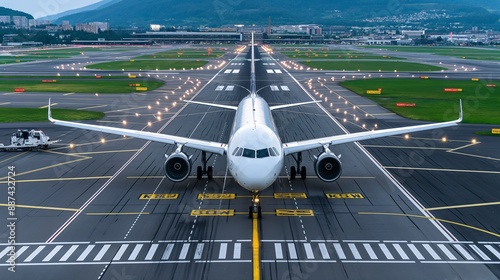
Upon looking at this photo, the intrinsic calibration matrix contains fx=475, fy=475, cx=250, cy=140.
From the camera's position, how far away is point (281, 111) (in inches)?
3120

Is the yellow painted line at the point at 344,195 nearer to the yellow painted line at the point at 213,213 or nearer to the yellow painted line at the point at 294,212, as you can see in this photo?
the yellow painted line at the point at 294,212

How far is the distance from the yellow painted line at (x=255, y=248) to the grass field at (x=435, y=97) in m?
45.3

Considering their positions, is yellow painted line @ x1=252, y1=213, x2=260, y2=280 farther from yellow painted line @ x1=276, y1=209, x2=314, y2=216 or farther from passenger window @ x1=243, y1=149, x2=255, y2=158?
passenger window @ x1=243, y1=149, x2=255, y2=158

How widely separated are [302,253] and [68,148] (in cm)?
3477

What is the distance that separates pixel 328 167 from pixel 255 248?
11957 mm

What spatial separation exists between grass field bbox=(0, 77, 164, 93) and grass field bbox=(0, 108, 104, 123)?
24.5 metres

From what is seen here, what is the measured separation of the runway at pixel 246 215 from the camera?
1025 inches

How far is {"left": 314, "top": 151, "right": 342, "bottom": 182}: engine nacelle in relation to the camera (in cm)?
3734

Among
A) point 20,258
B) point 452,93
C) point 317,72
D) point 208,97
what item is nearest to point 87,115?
point 208,97

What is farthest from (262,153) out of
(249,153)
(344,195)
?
(344,195)

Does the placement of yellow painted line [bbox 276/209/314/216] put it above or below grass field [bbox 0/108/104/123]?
below

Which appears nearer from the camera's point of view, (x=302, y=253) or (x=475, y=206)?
(x=302, y=253)

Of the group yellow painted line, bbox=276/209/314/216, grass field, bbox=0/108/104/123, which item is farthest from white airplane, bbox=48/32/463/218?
grass field, bbox=0/108/104/123

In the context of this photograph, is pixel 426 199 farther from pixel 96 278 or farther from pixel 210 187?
pixel 96 278
